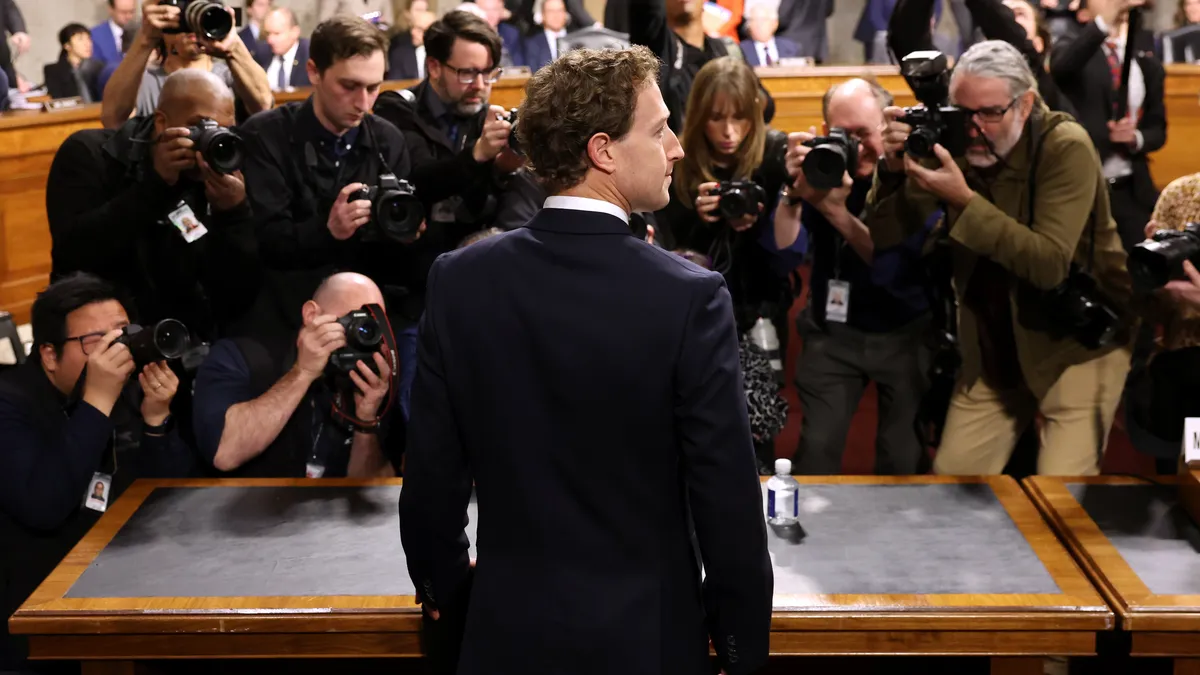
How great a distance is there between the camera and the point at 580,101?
55.4 inches

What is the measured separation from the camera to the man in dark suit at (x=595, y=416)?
1441 mm

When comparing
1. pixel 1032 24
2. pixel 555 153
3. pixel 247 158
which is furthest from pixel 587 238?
pixel 1032 24

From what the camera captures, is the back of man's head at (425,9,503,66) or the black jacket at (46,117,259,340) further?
the back of man's head at (425,9,503,66)

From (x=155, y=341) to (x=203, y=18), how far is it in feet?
3.68

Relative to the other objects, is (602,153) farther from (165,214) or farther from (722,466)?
(165,214)

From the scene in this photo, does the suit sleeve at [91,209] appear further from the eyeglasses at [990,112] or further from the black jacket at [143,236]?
the eyeglasses at [990,112]

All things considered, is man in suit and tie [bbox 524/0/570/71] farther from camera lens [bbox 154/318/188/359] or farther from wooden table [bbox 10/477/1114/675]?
wooden table [bbox 10/477/1114/675]

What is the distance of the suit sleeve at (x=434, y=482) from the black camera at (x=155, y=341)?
1101 millimetres

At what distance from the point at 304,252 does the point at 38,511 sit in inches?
37.1

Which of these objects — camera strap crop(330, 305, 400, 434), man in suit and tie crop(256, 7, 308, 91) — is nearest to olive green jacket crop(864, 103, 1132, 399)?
camera strap crop(330, 305, 400, 434)

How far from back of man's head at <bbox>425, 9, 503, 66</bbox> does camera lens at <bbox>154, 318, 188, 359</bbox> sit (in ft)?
3.80

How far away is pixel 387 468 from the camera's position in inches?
114

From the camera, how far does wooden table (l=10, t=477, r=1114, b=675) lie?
199cm

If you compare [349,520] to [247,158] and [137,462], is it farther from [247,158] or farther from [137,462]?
[247,158]
